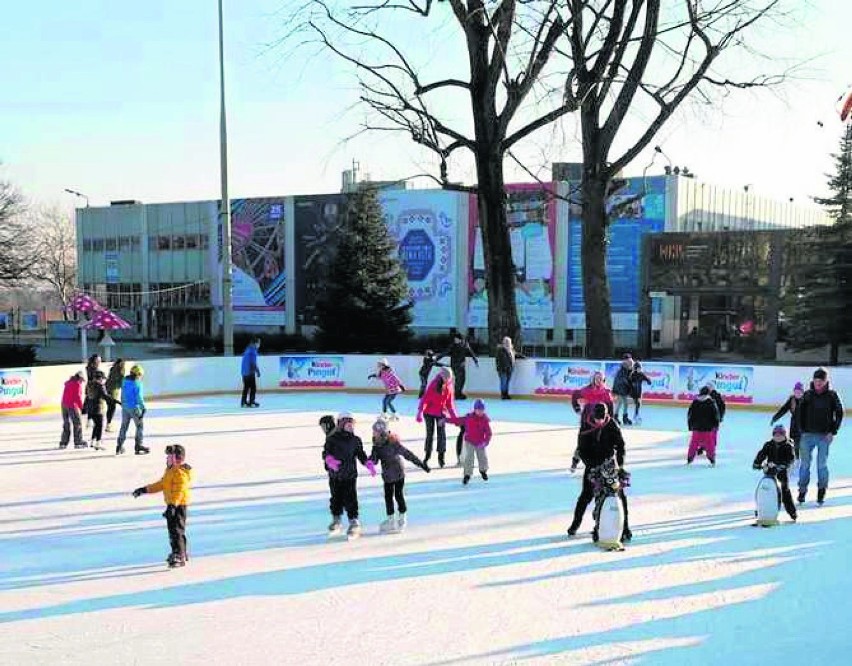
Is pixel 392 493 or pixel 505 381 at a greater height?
pixel 505 381

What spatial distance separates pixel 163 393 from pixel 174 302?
3003cm

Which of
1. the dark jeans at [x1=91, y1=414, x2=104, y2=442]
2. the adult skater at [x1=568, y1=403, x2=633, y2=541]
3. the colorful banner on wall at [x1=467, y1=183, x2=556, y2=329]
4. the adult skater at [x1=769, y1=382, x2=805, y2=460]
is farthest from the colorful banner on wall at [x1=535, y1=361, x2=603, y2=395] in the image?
the colorful banner on wall at [x1=467, y1=183, x2=556, y2=329]

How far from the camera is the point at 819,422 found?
28.0 feet

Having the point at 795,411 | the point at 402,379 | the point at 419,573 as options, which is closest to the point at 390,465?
the point at 419,573

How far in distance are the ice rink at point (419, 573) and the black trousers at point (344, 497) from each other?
0.28 metres

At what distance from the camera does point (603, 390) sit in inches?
425

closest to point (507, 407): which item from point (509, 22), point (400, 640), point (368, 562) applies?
point (509, 22)

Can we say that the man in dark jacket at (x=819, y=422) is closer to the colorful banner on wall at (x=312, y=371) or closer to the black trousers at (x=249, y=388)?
the black trousers at (x=249, y=388)

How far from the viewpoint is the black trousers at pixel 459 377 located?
19.0 m

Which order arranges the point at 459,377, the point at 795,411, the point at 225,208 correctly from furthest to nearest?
the point at 225,208
the point at 459,377
the point at 795,411

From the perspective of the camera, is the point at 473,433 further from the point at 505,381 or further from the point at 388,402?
the point at 505,381

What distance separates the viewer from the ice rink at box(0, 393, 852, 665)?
5.09 metres

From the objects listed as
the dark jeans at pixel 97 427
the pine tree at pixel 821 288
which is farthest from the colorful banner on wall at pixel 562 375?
the pine tree at pixel 821 288

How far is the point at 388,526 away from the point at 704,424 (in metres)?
5.44
